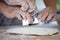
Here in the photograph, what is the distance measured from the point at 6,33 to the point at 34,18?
18 cm

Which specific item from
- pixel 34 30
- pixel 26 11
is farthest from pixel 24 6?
pixel 34 30

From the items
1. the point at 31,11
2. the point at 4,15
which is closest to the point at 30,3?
the point at 31,11

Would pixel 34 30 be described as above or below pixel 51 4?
below

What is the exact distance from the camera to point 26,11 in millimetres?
792

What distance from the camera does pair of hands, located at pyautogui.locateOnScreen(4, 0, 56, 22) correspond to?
784mm

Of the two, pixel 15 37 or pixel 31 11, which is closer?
pixel 15 37

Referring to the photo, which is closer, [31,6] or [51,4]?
[31,6]

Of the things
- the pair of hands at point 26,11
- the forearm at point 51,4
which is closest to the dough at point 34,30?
the pair of hands at point 26,11

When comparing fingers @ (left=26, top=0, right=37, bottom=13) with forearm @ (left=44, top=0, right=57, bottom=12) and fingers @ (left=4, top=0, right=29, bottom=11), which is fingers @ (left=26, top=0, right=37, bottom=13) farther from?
forearm @ (left=44, top=0, right=57, bottom=12)

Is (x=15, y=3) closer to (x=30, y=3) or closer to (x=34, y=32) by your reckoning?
(x=30, y=3)

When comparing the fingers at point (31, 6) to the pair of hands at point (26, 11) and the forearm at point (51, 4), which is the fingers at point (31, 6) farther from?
the forearm at point (51, 4)

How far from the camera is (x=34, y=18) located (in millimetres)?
796

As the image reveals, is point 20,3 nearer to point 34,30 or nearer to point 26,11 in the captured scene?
point 26,11

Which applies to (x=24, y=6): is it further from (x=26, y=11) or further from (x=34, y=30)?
(x=34, y=30)
